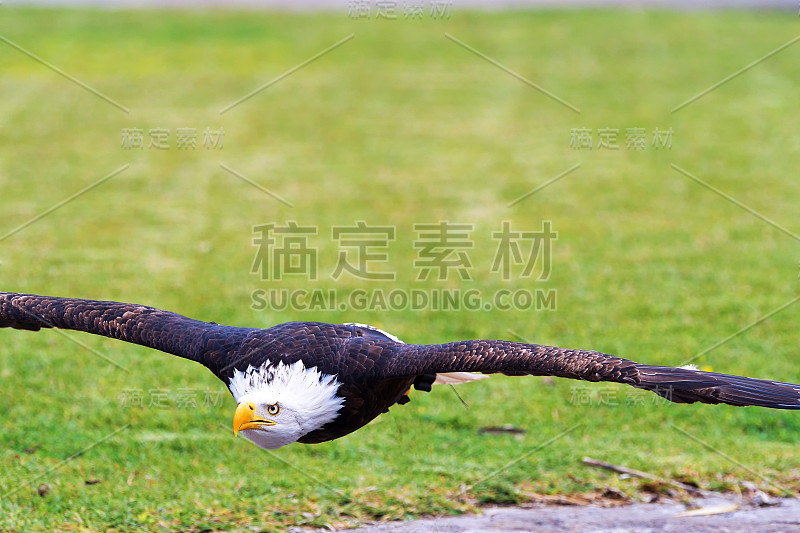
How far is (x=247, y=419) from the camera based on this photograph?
18.2 feet

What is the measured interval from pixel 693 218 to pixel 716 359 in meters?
4.31

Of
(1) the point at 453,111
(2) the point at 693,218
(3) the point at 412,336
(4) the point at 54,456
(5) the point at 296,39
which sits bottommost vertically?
(4) the point at 54,456

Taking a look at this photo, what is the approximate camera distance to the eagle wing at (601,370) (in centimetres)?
530

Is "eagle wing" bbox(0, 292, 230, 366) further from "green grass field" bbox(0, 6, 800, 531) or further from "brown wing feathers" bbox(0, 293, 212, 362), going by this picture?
"green grass field" bbox(0, 6, 800, 531)

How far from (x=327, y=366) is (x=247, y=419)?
59 centimetres

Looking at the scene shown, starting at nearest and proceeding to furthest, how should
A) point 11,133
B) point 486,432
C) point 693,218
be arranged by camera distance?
point 486,432 → point 693,218 → point 11,133

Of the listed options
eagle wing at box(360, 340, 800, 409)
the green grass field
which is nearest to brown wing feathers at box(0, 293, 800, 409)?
eagle wing at box(360, 340, 800, 409)

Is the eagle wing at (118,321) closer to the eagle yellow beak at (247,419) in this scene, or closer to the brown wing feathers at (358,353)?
the brown wing feathers at (358,353)

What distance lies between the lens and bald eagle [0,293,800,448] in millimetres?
5359

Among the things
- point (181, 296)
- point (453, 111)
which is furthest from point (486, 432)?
point (453, 111)

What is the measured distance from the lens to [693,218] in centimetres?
1335

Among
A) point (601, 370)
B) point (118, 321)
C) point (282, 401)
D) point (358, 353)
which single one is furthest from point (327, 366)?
point (601, 370)

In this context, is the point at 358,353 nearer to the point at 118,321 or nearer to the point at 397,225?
the point at 118,321

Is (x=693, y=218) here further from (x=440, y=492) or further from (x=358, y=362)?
(x=358, y=362)
